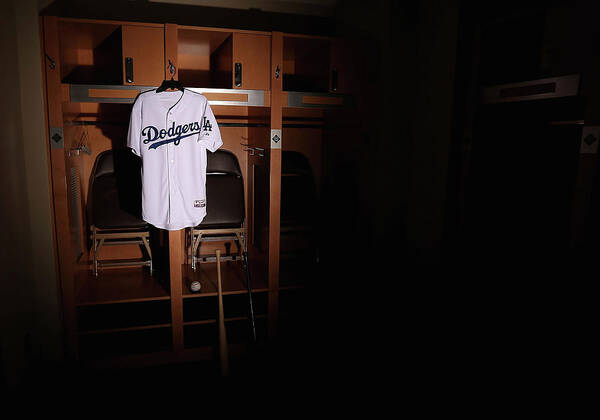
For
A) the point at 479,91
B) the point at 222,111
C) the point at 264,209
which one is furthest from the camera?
the point at 222,111

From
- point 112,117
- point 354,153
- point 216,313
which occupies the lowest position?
point 216,313

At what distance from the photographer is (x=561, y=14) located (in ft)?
6.54

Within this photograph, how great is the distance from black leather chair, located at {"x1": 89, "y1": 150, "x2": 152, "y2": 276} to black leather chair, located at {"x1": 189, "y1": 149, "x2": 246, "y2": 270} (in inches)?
16.0

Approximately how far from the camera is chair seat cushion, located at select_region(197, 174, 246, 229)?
126 inches

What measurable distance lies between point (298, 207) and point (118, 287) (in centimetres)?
155

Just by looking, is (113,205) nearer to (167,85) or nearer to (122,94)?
(122,94)

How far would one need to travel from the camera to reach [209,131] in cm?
284

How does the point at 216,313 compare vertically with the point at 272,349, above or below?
above

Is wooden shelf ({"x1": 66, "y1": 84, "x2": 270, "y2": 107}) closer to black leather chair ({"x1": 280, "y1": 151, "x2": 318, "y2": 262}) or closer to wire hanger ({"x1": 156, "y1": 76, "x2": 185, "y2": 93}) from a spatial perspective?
wire hanger ({"x1": 156, "y1": 76, "x2": 185, "y2": 93})

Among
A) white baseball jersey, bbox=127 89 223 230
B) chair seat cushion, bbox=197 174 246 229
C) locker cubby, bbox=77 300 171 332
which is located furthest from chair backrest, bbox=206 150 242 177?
locker cubby, bbox=77 300 171 332

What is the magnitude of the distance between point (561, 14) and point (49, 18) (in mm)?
2839

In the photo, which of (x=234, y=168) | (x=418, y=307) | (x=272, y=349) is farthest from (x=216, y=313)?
(x=418, y=307)

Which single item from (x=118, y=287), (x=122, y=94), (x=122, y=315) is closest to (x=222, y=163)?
(x=122, y=94)

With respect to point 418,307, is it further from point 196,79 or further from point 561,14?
point 196,79
